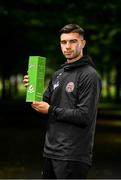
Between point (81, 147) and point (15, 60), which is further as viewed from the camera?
point (15, 60)

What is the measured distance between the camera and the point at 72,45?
5.34 meters

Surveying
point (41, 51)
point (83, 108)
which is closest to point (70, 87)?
point (83, 108)

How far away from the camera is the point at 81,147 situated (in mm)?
5266

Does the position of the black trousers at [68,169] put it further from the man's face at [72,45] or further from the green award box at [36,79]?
the man's face at [72,45]

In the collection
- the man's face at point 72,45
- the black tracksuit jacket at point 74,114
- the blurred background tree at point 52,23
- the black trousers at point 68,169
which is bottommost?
the black trousers at point 68,169

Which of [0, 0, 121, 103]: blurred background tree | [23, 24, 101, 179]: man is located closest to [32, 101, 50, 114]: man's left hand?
[23, 24, 101, 179]: man

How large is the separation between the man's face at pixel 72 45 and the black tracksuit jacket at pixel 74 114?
7 centimetres

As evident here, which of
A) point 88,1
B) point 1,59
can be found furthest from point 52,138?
point 1,59

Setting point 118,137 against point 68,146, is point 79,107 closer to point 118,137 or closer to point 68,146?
point 68,146

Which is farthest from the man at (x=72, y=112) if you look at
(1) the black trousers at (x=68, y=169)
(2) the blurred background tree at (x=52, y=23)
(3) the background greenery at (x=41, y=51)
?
(2) the blurred background tree at (x=52, y=23)

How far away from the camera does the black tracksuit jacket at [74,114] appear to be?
5230mm

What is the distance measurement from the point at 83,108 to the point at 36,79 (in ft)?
1.45

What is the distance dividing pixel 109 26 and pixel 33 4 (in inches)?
156

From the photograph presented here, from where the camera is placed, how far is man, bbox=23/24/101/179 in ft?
17.2
